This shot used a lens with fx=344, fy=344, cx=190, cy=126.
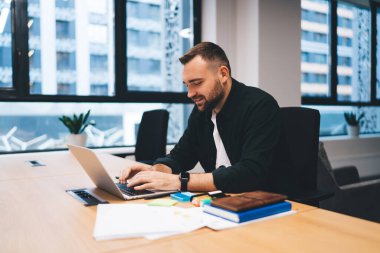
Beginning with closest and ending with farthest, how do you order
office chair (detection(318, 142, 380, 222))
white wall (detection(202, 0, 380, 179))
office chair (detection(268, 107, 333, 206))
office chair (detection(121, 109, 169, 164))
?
office chair (detection(268, 107, 333, 206)) < office chair (detection(318, 142, 380, 222)) < office chair (detection(121, 109, 169, 164)) < white wall (detection(202, 0, 380, 179))

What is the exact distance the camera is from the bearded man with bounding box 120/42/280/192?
1409 millimetres

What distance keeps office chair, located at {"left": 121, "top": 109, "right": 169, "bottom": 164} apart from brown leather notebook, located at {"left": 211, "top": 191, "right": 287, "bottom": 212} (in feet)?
4.97

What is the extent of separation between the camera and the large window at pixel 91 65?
3205mm

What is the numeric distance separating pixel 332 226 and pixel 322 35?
4533 mm

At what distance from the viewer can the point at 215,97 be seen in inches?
69.5

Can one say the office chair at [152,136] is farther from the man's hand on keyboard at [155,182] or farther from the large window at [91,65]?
the man's hand on keyboard at [155,182]

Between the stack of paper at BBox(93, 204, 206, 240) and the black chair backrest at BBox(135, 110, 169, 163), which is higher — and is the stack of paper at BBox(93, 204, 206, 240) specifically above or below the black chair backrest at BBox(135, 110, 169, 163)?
below

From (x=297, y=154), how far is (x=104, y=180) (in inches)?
38.5

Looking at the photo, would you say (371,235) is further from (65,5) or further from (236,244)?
(65,5)

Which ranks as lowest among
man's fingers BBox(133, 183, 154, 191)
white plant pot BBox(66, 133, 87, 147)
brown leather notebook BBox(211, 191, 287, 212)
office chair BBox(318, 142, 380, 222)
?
office chair BBox(318, 142, 380, 222)

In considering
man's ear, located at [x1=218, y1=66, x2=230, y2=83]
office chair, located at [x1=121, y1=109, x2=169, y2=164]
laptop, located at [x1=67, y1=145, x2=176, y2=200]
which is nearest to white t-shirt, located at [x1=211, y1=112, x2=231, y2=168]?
man's ear, located at [x1=218, y1=66, x2=230, y2=83]

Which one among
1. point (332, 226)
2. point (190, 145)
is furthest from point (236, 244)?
point (190, 145)

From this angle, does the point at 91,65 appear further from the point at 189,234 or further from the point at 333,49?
the point at 333,49

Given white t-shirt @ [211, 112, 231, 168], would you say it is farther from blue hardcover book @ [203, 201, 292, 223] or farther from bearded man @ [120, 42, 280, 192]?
blue hardcover book @ [203, 201, 292, 223]
